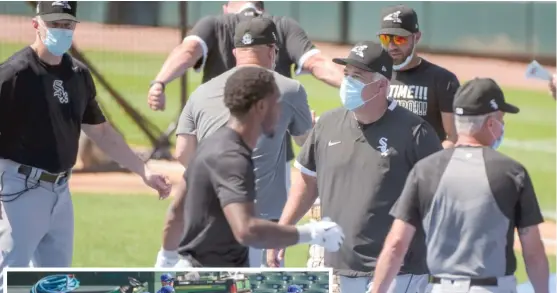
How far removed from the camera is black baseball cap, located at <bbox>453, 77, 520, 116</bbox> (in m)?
5.61

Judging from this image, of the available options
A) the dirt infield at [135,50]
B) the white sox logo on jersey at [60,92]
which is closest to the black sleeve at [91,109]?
the white sox logo on jersey at [60,92]

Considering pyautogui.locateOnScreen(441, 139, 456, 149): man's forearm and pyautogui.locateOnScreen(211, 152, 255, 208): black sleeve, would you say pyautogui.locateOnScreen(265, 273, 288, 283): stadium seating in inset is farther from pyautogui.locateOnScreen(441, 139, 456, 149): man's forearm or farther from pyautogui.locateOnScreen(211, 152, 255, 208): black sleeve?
pyautogui.locateOnScreen(441, 139, 456, 149): man's forearm

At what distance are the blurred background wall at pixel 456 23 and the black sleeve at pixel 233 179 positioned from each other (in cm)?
2073

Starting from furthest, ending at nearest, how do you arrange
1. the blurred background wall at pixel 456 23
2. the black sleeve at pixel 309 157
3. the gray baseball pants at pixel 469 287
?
1. the blurred background wall at pixel 456 23
2. the black sleeve at pixel 309 157
3. the gray baseball pants at pixel 469 287

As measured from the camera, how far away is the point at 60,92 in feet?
24.2

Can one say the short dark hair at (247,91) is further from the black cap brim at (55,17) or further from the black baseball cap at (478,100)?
the black cap brim at (55,17)

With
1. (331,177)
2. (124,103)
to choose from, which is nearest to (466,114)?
(331,177)

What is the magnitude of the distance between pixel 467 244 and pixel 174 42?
2293 centimetres

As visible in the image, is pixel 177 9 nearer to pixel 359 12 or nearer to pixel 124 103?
pixel 359 12

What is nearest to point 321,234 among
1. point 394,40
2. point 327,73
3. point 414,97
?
point 414,97

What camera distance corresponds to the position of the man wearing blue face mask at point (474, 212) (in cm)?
545

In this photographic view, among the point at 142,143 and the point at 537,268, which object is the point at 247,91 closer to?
the point at 537,268

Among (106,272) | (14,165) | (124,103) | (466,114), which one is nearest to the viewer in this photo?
(106,272)

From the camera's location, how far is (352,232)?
6.58m
